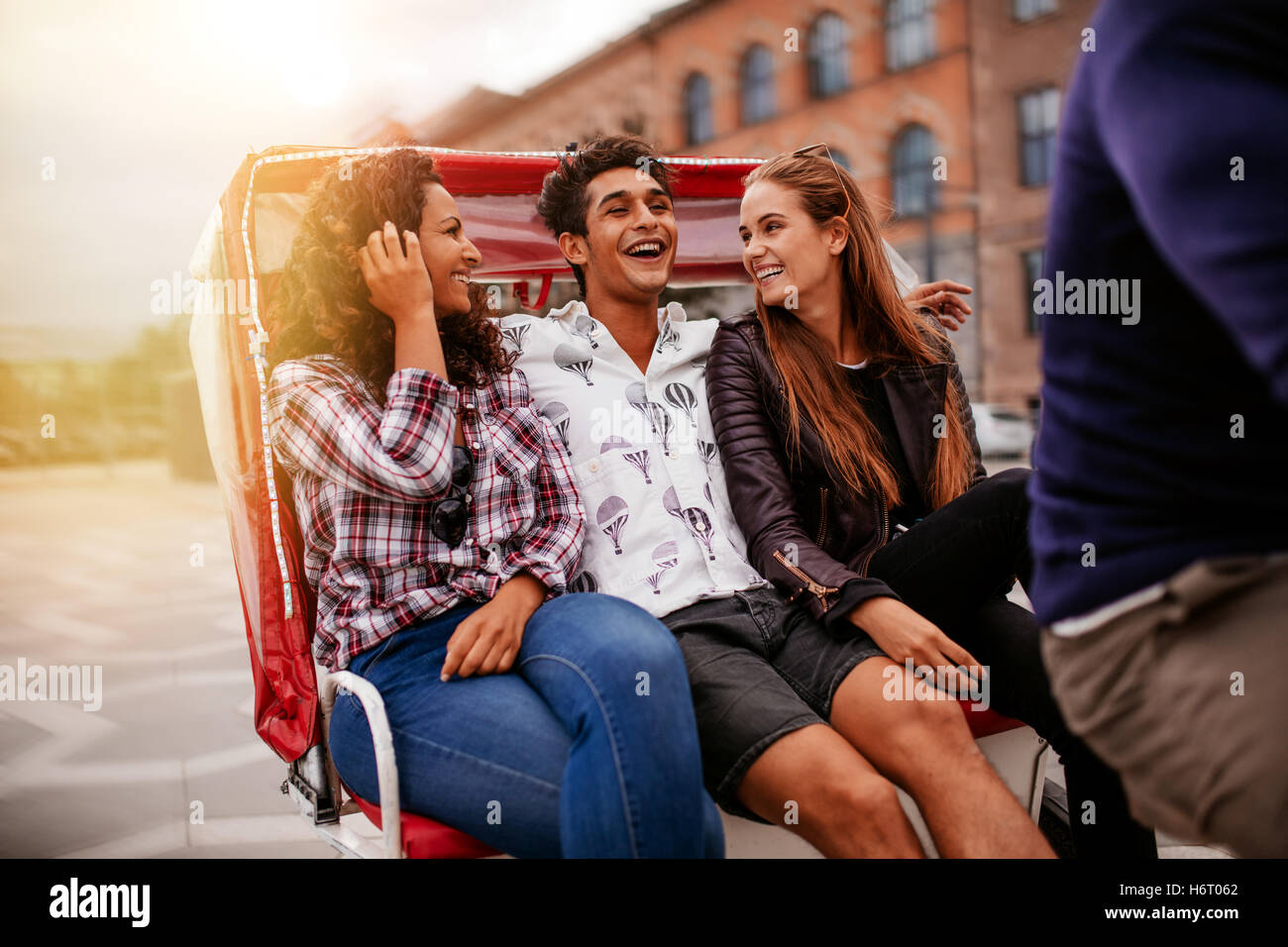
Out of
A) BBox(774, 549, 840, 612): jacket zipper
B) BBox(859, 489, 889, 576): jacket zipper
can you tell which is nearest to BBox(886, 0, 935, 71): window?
BBox(859, 489, 889, 576): jacket zipper

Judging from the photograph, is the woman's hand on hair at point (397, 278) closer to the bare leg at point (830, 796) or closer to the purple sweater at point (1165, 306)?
the bare leg at point (830, 796)

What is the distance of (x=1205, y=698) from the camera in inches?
40.8

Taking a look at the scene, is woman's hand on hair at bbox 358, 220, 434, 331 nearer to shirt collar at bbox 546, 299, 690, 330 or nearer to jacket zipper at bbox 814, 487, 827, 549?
shirt collar at bbox 546, 299, 690, 330

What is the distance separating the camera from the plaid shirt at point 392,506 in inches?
71.4

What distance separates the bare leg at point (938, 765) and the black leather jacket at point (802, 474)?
19cm

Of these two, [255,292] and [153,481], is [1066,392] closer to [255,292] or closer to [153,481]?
[255,292]

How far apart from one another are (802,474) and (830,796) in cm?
83

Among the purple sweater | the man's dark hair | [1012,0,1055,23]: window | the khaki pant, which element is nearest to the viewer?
the purple sweater

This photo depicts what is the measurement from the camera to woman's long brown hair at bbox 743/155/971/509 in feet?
7.29

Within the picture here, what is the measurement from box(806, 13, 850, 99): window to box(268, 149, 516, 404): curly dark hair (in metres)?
18.3

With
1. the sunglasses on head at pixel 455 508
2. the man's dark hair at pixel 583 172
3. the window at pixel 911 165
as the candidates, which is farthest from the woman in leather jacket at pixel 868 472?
the window at pixel 911 165

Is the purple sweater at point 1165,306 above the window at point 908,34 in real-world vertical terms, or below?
below

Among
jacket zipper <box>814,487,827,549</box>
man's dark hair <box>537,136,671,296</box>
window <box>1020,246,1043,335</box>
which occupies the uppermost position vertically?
window <box>1020,246,1043,335</box>
